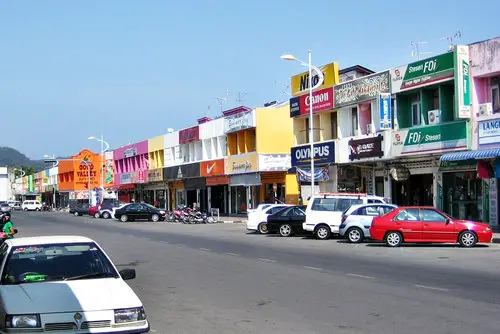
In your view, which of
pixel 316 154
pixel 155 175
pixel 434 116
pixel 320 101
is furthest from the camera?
pixel 155 175

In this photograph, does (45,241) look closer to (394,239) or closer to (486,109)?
(394,239)

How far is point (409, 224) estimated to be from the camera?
22.3 metres

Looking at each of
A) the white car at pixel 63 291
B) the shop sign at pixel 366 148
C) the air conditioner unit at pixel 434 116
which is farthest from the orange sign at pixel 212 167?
the white car at pixel 63 291

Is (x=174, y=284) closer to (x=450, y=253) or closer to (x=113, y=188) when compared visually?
(x=450, y=253)

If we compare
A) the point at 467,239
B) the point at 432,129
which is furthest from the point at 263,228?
the point at 467,239

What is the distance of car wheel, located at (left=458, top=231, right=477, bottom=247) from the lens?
2181 cm

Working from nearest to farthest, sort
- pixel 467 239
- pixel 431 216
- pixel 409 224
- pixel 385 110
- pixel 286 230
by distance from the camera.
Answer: pixel 467 239, pixel 431 216, pixel 409 224, pixel 286 230, pixel 385 110

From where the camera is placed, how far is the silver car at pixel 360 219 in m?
24.9

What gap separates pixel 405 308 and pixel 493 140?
17772 mm

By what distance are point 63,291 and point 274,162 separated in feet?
132

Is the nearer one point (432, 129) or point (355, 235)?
point (355, 235)

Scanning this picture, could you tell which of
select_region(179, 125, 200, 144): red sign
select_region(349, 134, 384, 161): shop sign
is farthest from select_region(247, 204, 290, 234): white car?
select_region(179, 125, 200, 144): red sign

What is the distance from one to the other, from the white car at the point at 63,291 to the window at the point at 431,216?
1567 cm

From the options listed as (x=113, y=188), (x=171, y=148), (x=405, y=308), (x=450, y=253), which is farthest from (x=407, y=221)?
(x=113, y=188)
